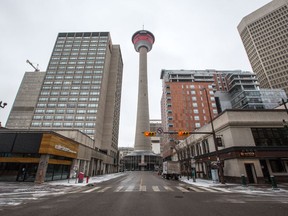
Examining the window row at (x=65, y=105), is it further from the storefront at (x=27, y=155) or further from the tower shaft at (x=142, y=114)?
the storefront at (x=27, y=155)

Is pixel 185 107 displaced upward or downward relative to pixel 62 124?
upward

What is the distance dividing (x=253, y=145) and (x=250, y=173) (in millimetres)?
3882

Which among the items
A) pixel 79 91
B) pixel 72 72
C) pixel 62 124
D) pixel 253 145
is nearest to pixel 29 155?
pixel 253 145

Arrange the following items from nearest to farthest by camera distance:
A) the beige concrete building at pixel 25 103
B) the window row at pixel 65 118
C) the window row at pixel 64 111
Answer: the window row at pixel 65 118, the window row at pixel 64 111, the beige concrete building at pixel 25 103

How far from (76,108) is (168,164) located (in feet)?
182

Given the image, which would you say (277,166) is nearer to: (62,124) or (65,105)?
(62,124)

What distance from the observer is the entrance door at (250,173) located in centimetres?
2058

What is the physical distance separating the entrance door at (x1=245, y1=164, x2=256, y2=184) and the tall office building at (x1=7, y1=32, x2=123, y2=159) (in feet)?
185

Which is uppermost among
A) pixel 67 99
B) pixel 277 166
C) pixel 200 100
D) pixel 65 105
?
pixel 200 100

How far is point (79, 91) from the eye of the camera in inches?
2940

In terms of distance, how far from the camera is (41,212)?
714cm

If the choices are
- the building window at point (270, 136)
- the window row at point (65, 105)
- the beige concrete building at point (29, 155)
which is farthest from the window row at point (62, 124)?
the building window at point (270, 136)

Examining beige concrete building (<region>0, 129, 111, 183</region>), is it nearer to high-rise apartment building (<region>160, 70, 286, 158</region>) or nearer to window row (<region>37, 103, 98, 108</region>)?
window row (<region>37, 103, 98, 108</region>)

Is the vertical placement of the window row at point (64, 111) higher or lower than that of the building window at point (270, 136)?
higher
